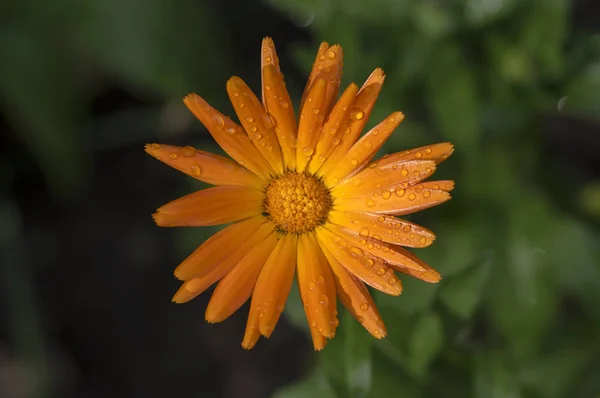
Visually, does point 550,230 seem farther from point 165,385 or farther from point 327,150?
point 165,385

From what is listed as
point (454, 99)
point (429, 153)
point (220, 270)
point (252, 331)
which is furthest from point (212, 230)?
point (429, 153)

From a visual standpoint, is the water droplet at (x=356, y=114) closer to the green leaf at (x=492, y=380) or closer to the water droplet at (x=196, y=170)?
the water droplet at (x=196, y=170)

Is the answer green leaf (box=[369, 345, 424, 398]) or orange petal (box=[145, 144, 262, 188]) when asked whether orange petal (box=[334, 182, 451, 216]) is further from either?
green leaf (box=[369, 345, 424, 398])

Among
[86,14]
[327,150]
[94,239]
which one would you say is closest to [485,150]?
[327,150]

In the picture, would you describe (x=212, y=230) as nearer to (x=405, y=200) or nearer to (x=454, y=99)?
(x=454, y=99)

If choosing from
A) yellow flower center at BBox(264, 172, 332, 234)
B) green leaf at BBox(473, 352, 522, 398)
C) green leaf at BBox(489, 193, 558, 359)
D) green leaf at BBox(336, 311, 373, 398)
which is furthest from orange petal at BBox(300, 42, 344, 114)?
green leaf at BBox(489, 193, 558, 359)

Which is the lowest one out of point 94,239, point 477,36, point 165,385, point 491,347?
point 491,347
